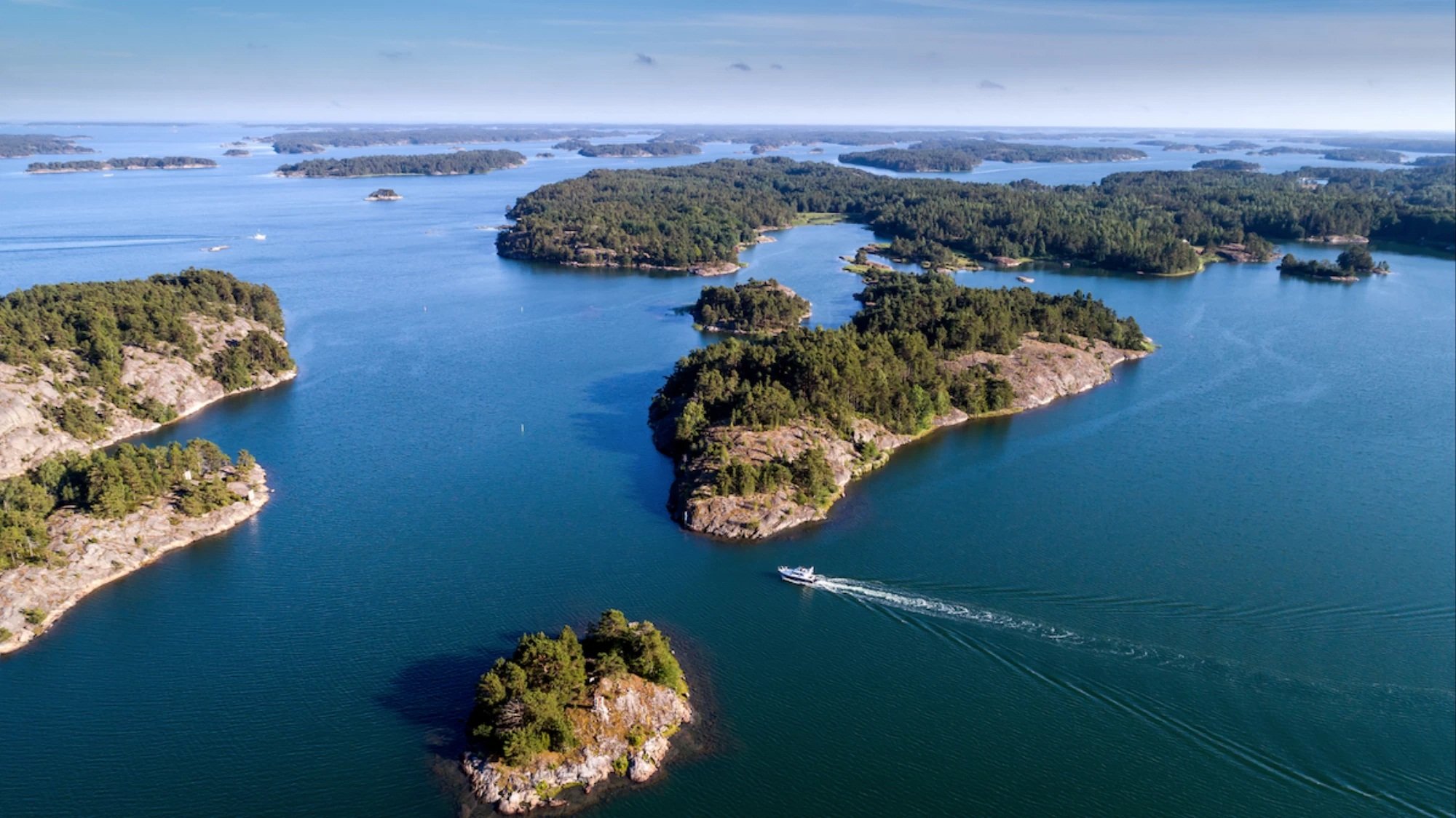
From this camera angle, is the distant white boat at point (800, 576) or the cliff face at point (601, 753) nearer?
the cliff face at point (601, 753)

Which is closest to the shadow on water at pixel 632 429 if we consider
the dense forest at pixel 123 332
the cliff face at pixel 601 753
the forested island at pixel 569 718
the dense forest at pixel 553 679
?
the dense forest at pixel 553 679

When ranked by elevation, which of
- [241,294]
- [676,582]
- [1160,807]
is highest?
[241,294]

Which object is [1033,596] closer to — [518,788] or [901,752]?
[901,752]

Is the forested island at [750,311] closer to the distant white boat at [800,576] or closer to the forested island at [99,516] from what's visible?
the distant white boat at [800,576]

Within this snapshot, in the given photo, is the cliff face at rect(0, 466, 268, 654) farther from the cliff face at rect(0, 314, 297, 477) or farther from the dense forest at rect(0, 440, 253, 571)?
the cliff face at rect(0, 314, 297, 477)

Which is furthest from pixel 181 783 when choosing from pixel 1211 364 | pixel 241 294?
pixel 1211 364
